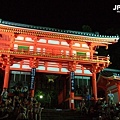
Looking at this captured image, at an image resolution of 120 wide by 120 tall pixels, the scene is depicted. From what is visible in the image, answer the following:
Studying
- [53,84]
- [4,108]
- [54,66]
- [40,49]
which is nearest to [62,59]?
[54,66]

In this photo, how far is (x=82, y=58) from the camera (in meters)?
18.1

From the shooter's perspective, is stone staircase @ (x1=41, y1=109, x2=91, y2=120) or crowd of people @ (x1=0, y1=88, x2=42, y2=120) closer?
crowd of people @ (x1=0, y1=88, x2=42, y2=120)

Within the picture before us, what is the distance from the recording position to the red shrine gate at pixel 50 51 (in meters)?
17.5

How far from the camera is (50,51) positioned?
1930cm

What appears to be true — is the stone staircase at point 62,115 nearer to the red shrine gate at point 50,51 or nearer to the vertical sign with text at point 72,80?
the red shrine gate at point 50,51

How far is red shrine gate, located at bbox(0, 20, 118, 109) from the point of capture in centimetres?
1750

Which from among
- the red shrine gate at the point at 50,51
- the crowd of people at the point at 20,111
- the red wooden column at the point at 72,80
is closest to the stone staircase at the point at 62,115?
the crowd of people at the point at 20,111

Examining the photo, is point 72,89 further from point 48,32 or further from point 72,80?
point 48,32

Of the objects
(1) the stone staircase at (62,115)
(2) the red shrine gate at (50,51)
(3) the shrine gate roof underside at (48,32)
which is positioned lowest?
(1) the stone staircase at (62,115)

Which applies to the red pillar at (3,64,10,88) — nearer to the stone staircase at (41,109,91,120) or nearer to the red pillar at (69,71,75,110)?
the stone staircase at (41,109,91,120)

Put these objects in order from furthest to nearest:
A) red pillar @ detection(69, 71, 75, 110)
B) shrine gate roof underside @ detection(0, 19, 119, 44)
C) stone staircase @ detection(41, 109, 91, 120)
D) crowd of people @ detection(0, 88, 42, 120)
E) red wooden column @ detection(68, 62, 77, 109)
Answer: shrine gate roof underside @ detection(0, 19, 119, 44) < red wooden column @ detection(68, 62, 77, 109) < red pillar @ detection(69, 71, 75, 110) < stone staircase @ detection(41, 109, 91, 120) < crowd of people @ detection(0, 88, 42, 120)

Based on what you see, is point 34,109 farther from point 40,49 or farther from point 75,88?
point 40,49

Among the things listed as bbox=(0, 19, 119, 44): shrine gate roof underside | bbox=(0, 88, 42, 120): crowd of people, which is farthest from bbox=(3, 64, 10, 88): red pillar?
bbox=(0, 88, 42, 120): crowd of people

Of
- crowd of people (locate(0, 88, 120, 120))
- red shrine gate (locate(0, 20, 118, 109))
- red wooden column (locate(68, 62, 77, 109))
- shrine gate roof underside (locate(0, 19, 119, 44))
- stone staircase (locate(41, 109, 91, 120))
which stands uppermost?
shrine gate roof underside (locate(0, 19, 119, 44))
